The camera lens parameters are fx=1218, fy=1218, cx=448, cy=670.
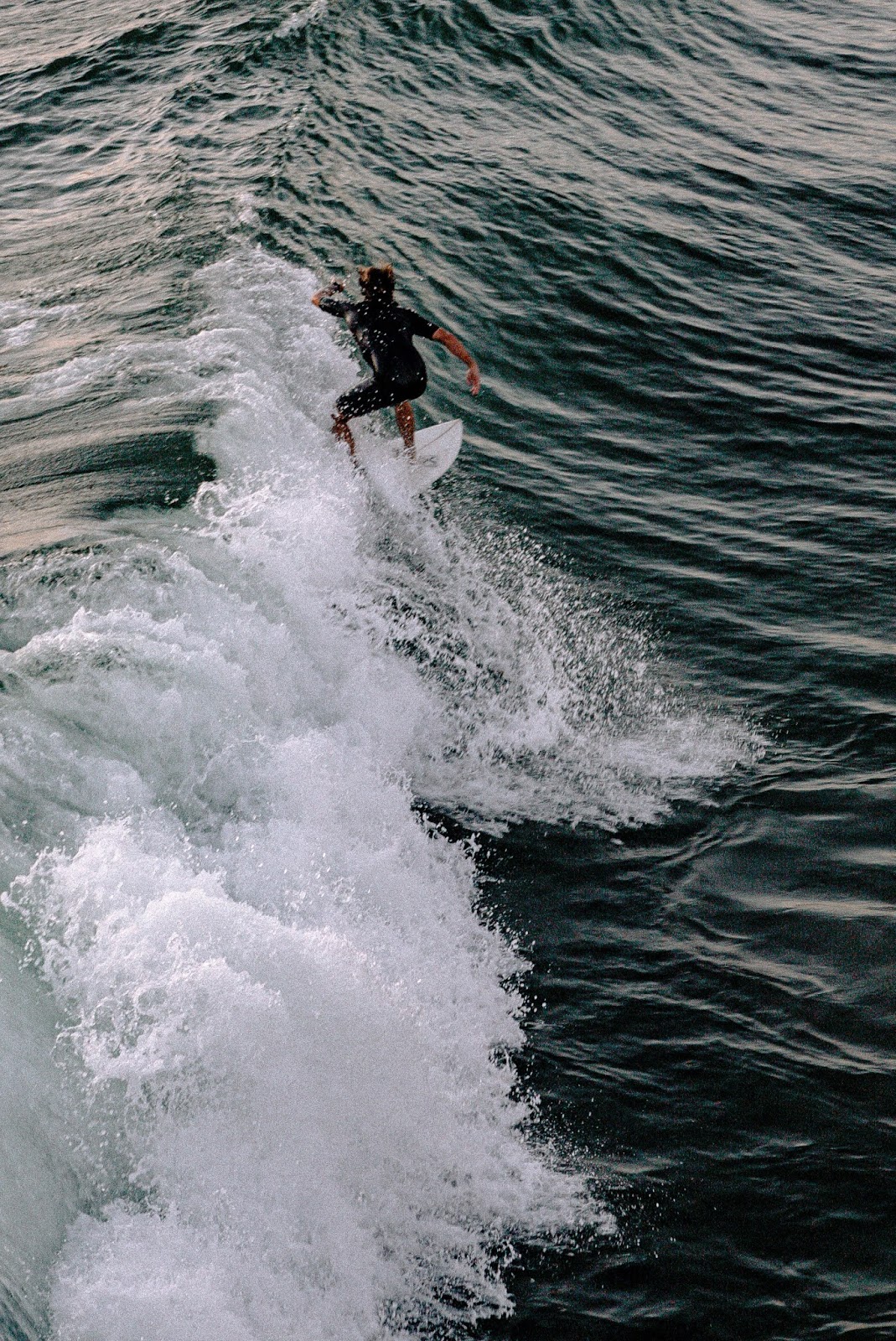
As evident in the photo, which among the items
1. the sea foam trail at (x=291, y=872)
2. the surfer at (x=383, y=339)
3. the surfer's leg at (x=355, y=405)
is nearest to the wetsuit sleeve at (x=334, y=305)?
the surfer at (x=383, y=339)

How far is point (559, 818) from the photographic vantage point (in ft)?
28.1

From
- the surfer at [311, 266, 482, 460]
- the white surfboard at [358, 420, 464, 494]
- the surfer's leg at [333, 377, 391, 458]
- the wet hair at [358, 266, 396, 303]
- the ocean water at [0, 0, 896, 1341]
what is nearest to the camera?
the ocean water at [0, 0, 896, 1341]

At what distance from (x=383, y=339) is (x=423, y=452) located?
1.35 m

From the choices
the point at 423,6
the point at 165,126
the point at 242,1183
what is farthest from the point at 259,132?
the point at 242,1183

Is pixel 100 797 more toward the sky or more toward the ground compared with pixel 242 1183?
more toward the sky

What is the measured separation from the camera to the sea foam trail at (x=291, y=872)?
5637 mm

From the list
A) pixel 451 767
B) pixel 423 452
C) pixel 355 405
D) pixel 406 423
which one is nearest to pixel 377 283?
pixel 355 405

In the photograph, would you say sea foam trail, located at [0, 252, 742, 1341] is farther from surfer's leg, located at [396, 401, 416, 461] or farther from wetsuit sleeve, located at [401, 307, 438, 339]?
wetsuit sleeve, located at [401, 307, 438, 339]

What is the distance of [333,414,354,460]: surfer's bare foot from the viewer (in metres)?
11.2

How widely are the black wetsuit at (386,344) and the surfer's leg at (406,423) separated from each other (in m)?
0.25

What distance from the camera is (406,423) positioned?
37.6ft

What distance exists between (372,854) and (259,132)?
561 inches

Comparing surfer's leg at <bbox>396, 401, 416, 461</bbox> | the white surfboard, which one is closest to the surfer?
surfer's leg at <bbox>396, 401, 416, 461</bbox>

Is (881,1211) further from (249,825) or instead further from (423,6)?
(423,6)
